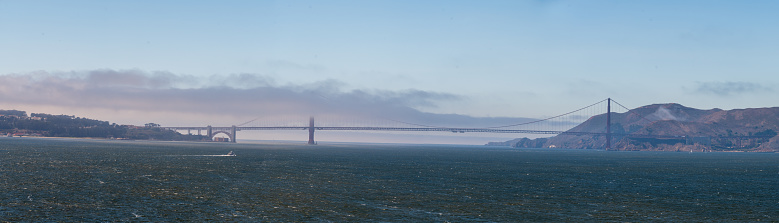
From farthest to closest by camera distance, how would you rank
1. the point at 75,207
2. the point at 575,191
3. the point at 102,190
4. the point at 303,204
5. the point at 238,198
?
1. the point at 575,191
2. the point at 102,190
3. the point at 238,198
4. the point at 303,204
5. the point at 75,207

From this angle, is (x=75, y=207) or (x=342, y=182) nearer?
(x=75, y=207)

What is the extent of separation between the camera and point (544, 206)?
137 feet

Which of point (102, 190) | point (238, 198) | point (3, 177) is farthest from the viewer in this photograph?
point (3, 177)

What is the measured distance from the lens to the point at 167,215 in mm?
35281

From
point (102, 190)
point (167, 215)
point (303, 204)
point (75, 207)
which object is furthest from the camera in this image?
point (102, 190)

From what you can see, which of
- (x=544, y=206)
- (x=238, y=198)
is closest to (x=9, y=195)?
(x=238, y=198)

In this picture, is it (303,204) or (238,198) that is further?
(238,198)

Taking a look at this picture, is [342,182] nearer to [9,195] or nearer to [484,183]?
[484,183]

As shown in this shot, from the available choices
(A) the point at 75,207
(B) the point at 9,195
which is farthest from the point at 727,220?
(B) the point at 9,195

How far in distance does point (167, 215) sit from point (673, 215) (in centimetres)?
3119

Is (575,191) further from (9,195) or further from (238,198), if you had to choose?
(9,195)

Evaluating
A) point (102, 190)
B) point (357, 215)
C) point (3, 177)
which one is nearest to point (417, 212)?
point (357, 215)

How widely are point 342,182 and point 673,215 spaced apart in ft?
100

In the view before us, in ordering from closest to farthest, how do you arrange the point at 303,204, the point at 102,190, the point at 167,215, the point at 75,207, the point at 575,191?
the point at 167,215 → the point at 75,207 → the point at 303,204 → the point at 102,190 → the point at 575,191
